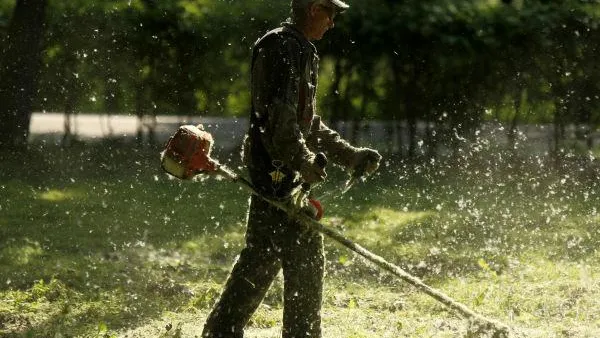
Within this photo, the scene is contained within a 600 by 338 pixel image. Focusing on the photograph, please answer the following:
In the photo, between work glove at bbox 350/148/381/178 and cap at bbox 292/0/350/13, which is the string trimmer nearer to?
work glove at bbox 350/148/381/178

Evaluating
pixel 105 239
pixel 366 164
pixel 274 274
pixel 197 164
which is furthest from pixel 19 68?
Result: pixel 366 164

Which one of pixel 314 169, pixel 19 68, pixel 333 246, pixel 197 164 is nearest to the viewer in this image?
pixel 314 169

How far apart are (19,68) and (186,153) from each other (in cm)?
949

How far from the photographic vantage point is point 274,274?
4.61m

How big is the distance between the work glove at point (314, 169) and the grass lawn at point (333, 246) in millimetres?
444

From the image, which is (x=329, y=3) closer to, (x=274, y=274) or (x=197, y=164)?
(x=197, y=164)

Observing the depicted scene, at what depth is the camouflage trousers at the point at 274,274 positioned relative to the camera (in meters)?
4.52

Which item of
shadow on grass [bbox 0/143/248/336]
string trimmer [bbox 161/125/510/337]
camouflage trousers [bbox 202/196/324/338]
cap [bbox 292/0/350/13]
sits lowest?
shadow on grass [bbox 0/143/248/336]

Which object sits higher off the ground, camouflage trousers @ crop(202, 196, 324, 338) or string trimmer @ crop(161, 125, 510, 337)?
string trimmer @ crop(161, 125, 510, 337)

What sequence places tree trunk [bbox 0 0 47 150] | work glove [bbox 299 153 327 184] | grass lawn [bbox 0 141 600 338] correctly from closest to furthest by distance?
work glove [bbox 299 153 327 184]
grass lawn [bbox 0 141 600 338]
tree trunk [bbox 0 0 47 150]

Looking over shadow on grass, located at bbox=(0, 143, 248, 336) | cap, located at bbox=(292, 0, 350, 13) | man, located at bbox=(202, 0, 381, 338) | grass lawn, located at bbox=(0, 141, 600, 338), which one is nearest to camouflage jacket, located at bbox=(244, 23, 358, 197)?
man, located at bbox=(202, 0, 381, 338)

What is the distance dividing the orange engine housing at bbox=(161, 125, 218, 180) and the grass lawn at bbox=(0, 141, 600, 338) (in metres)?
0.66

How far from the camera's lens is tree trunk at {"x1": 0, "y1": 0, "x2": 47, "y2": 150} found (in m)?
13.3

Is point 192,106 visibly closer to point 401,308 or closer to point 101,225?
point 101,225
